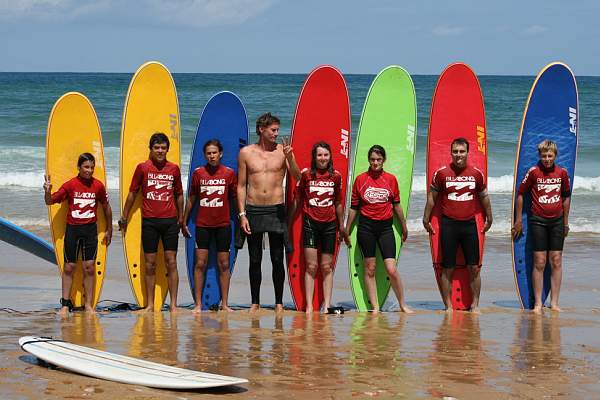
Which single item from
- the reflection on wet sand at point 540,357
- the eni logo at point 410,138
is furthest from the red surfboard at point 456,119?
the reflection on wet sand at point 540,357

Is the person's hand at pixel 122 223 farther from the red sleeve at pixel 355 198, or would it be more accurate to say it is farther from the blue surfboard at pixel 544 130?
the blue surfboard at pixel 544 130

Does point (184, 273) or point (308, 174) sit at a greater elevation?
point (308, 174)

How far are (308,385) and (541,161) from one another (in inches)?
130

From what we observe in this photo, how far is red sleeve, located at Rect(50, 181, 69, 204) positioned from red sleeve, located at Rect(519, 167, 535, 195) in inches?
132

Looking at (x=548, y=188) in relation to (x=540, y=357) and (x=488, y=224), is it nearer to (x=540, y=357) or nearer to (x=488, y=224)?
(x=488, y=224)

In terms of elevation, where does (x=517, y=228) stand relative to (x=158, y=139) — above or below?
below

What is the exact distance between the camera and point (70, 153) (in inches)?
284

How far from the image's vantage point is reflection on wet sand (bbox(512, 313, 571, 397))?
15.4 feet

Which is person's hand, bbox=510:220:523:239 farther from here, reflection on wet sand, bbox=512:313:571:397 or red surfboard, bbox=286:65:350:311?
red surfboard, bbox=286:65:350:311

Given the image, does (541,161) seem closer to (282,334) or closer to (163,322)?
(282,334)

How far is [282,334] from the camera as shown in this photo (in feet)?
Result: 19.3

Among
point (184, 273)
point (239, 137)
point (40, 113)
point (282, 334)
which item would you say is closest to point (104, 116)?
point (40, 113)

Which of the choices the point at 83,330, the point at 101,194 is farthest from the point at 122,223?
the point at 83,330

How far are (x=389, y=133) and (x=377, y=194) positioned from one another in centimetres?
86
